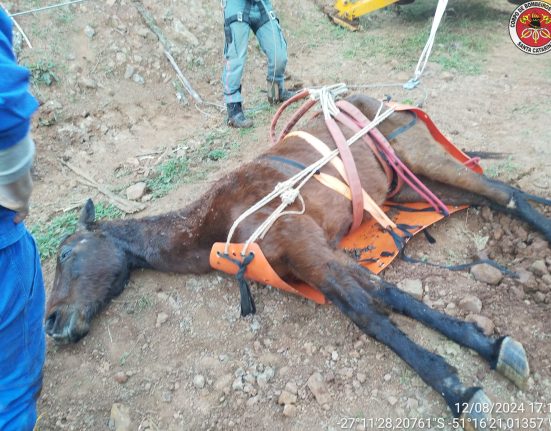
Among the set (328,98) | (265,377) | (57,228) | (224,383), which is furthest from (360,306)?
(57,228)

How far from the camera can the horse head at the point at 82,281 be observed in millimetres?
3010

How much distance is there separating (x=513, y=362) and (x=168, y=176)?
3.62 m

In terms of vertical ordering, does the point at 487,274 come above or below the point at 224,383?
below

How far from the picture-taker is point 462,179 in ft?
12.0

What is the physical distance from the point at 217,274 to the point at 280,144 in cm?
114

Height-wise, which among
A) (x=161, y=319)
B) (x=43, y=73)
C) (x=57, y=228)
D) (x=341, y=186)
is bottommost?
(x=161, y=319)

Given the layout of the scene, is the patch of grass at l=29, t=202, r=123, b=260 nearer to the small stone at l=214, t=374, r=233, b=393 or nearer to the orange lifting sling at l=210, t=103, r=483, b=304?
the orange lifting sling at l=210, t=103, r=483, b=304

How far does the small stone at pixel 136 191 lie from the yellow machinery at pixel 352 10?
17.0 ft

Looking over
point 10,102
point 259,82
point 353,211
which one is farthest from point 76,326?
point 259,82

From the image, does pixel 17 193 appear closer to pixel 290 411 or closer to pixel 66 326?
pixel 66 326

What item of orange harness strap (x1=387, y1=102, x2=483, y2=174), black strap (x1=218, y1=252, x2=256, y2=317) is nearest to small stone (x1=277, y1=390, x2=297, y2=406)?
black strap (x1=218, y1=252, x2=256, y2=317)

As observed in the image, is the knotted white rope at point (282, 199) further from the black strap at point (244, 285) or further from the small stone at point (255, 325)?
the small stone at point (255, 325)

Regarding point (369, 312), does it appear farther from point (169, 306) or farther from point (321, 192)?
point (169, 306)

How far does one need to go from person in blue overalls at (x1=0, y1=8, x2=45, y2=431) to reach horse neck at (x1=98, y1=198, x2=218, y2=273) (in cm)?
101
